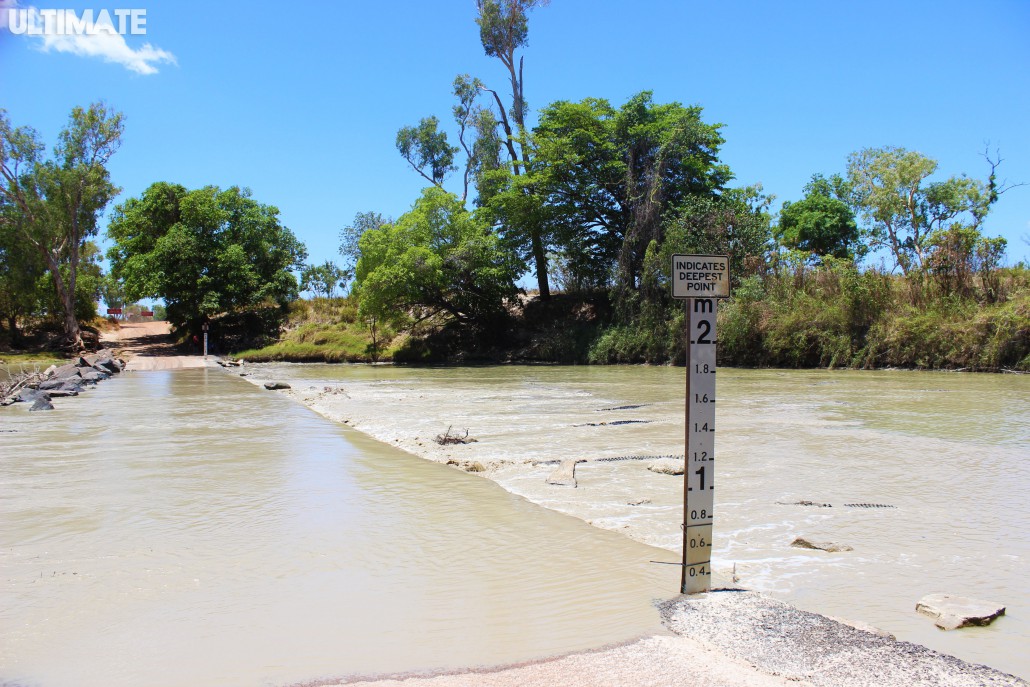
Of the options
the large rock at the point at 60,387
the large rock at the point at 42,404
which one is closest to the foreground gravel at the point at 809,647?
the large rock at the point at 42,404

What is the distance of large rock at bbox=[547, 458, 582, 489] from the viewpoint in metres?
7.26

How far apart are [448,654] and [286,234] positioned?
1777 inches

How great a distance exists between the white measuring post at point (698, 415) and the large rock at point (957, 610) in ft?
3.75

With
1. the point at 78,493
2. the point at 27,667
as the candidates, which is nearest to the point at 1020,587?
the point at 27,667

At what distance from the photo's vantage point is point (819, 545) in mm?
5047

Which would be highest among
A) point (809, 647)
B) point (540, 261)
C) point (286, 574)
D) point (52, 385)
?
point (540, 261)

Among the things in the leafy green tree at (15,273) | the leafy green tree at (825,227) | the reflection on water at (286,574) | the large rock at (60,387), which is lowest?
the reflection on water at (286,574)

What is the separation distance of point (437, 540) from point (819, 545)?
276 centimetres

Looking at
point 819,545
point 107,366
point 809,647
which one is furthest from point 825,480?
Answer: point 107,366

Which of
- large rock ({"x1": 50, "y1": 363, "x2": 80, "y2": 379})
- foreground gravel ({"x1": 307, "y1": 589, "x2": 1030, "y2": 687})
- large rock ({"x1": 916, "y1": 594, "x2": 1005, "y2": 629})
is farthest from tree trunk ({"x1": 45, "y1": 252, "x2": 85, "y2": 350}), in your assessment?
large rock ({"x1": 916, "y1": 594, "x2": 1005, "y2": 629})

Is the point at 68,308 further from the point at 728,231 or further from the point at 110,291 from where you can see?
the point at 728,231

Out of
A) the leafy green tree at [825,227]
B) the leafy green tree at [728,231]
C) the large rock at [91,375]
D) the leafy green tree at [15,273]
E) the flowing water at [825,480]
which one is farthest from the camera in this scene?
the leafy green tree at [825,227]

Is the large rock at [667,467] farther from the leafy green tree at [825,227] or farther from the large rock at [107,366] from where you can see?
the leafy green tree at [825,227]

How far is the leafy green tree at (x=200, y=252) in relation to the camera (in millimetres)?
39906
